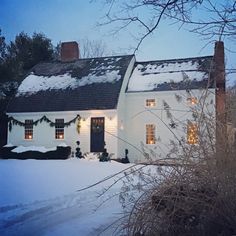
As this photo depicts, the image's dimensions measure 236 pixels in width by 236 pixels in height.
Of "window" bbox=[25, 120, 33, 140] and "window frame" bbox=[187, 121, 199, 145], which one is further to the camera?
"window" bbox=[25, 120, 33, 140]

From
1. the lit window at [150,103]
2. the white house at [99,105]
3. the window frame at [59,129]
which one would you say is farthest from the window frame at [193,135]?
the window frame at [59,129]

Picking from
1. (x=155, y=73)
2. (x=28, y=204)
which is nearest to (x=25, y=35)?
(x=155, y=73)

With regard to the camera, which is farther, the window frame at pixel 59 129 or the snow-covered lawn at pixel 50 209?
the window frame at pixel 59 129

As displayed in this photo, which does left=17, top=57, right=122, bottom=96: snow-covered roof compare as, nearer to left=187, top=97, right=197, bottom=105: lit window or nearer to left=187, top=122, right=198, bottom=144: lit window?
left=187, top=97, right=197, bottom=105: lit window

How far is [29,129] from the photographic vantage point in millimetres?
30000

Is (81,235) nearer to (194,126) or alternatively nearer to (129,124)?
(194,126)

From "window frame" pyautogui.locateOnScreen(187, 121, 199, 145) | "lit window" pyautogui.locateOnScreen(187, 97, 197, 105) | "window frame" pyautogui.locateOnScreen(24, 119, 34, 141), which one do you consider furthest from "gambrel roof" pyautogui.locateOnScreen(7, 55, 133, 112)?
"window frame" pyautogui.locateOnScreen(187, 121, 199, 145)

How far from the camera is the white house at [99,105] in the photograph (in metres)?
27.8

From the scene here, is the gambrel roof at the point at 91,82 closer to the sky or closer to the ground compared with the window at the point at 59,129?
closer to the sky

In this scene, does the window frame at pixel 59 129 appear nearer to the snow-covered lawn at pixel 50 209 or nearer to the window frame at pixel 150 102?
the window frame at pixel 150 102

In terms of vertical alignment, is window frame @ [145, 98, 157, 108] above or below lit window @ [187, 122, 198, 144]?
above

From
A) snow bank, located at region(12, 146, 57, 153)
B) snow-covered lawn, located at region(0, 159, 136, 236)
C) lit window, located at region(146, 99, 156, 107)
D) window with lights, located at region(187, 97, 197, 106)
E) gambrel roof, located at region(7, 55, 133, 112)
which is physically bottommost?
snow-covered lawn, located at region(0, 159, 136, 236)

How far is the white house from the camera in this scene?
27.8m

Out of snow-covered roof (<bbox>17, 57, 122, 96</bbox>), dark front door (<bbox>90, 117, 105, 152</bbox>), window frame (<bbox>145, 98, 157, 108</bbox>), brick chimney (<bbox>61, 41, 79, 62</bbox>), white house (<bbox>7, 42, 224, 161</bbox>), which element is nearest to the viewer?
white house (<bbox>7, 42, 224, 161</bbox>)
